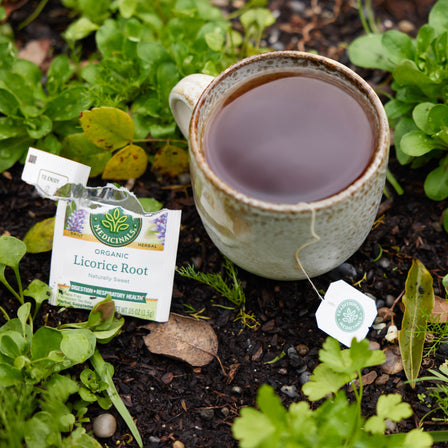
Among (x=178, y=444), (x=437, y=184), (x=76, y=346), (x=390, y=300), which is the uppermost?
(x=437, y=184)

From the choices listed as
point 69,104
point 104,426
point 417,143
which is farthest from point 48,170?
point 417,143

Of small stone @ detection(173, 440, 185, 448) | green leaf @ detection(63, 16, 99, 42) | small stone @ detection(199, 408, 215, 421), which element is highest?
green leaf @ detection(63, 16, 99, 42)

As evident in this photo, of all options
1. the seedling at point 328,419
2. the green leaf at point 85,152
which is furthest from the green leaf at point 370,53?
the seedling at point 328,419

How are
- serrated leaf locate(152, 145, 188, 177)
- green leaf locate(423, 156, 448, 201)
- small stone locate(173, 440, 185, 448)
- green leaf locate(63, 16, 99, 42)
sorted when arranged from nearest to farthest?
small stone locate(173, 440, 185, 448) < green leaf locate(423, 156, 448, 201) < serrated leaf locate(152, 145, 188, 177) < green leaf locate(63, 16, 99, 42)

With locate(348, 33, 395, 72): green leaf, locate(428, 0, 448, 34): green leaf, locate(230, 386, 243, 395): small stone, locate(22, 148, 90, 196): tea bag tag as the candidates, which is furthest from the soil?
locate(428, 0, 448, 34): green leaf

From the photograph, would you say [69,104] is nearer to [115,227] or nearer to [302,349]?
[115,227]

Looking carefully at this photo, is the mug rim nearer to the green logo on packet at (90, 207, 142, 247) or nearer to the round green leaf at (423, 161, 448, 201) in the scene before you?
the green logo on packet at (90, 207, 142, 247)

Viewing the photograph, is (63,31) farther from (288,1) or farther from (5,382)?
(5,382)
